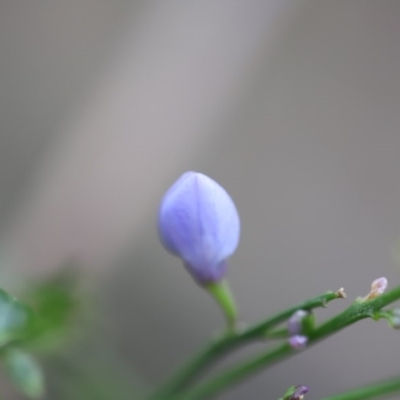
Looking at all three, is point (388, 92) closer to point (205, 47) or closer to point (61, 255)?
point (205, 47)

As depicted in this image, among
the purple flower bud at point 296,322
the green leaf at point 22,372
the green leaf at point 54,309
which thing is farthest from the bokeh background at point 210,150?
the purple flower bud at point 296,322

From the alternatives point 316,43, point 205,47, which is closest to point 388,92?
point 316,43

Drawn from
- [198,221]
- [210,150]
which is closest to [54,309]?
[198,221]

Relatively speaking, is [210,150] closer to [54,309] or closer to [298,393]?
[54,309]

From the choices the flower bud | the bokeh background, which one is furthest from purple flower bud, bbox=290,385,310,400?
the bokeh background

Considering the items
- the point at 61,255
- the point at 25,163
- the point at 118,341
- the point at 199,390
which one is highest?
the point at 25,163

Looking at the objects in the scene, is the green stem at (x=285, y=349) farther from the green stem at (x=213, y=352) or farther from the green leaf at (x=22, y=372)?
the green leaf at (x=22, y=372)
